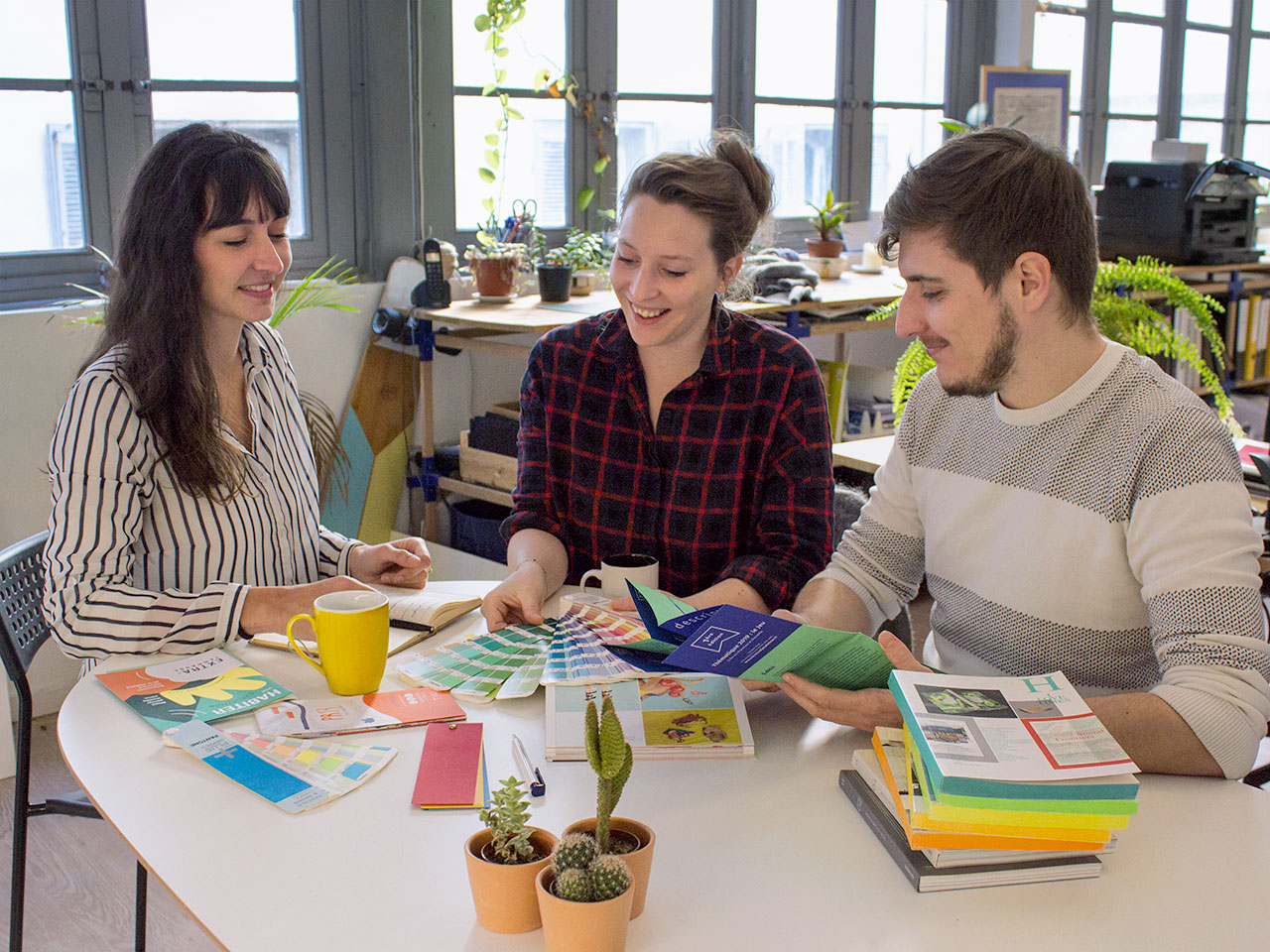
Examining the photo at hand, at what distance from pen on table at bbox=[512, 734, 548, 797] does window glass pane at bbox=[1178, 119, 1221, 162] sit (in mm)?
6405

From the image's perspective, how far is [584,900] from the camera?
30.9 inches

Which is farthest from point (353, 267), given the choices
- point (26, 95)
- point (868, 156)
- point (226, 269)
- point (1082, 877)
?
point (1082, 877)

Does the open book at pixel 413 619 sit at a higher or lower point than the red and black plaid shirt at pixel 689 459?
lower

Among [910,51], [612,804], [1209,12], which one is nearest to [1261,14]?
[1209,12]

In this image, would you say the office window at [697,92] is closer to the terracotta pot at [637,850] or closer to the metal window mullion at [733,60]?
the metal window mullion at [733,60]

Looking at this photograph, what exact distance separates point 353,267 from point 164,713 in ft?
8.15

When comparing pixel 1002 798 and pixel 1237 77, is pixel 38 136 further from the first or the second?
pixel 1237 77

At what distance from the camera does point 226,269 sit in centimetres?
169

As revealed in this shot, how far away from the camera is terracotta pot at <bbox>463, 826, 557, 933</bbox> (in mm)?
831

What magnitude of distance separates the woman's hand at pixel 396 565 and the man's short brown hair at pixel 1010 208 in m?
0.84

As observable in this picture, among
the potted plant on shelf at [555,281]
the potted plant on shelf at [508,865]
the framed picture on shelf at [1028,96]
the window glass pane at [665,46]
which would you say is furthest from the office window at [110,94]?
the framed picture on shelf at [1028,96]

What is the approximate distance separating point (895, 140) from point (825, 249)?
3.98ft

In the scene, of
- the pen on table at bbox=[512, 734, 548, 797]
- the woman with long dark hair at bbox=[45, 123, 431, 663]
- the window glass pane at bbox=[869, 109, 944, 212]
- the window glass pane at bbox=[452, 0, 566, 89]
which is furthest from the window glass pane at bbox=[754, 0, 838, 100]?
the pen on table at bbox=[512, 734, 548, 797]

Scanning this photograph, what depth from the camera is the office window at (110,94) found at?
289 centimetres
